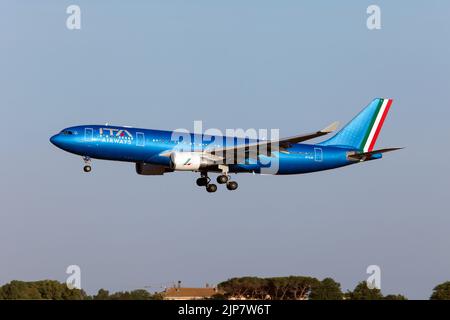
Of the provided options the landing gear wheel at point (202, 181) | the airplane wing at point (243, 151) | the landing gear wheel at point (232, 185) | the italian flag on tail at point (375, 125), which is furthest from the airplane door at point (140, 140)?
the italian flag on tail at point (375, 125)

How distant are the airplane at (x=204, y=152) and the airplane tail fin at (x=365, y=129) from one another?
100 centimetres

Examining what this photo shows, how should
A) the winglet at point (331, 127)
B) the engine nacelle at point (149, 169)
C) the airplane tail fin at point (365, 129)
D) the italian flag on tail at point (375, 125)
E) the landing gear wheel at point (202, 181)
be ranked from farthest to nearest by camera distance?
the italian flag on tail at point (375, 125), the airplane tail fin at point (365, 129), the landing gear wheel at point (202, 181), the engine nacelle at point (149, 169), the winglet at point (331, 127)

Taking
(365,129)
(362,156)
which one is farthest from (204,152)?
(365,129)

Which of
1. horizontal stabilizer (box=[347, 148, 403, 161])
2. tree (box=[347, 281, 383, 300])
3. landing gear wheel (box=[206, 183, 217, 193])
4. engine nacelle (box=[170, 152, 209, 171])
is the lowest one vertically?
tree (box=[347, 281, 383, 300])

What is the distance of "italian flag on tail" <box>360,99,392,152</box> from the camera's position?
78312 mm

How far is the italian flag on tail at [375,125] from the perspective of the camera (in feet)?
257

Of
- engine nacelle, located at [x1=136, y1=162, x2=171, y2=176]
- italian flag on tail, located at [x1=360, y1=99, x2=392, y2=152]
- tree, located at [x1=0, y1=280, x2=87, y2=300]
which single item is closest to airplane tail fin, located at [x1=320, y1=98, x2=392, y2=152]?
italian flag on tail, located at [x1=360, y1=99, x2=392, y2=152]

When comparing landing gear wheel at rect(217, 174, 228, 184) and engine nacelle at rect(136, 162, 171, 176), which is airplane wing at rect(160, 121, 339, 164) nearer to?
landing gear wheel at rect(217, 174, 228, 184)

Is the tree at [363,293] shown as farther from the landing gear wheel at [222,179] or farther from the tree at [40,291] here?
the tree at [40,291]

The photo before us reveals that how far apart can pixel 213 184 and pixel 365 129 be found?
49.0ft

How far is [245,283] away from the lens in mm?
72562
